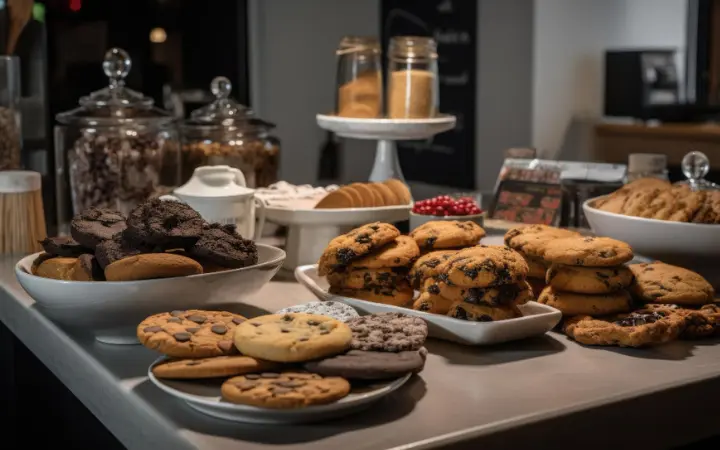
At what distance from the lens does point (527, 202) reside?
6.07 ft

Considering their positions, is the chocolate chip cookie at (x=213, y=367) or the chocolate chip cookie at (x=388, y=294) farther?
the chocolate chip cookie at (x=388, y=294)

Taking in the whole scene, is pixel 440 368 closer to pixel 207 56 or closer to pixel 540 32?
pixel 207 56

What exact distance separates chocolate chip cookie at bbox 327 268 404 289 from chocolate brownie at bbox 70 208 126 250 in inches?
12.2

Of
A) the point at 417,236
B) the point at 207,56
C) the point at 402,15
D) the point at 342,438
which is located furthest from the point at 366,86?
the point at 402,15

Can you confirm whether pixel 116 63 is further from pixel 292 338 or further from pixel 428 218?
pixel 292 338

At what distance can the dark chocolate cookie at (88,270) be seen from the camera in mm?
1203

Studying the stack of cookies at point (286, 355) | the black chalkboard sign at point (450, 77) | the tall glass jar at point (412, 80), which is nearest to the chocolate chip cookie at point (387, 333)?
the stack of cookies at point (286, 355)

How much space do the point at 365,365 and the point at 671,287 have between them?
0.52 m

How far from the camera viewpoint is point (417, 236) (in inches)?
50.9

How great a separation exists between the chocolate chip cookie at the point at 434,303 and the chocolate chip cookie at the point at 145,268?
0.96 feet

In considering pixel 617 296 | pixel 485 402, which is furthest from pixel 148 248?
pixel 617 296

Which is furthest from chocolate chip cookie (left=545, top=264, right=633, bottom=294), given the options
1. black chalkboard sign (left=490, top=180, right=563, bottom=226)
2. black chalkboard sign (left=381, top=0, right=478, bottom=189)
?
black chalkboard sign (left=381, top=0, right=478, bottom=189)

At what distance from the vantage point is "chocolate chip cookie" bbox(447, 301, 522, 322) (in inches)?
44.5

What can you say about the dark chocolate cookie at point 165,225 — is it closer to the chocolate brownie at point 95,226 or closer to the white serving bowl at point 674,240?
the chocolate brownie at point 95,226
